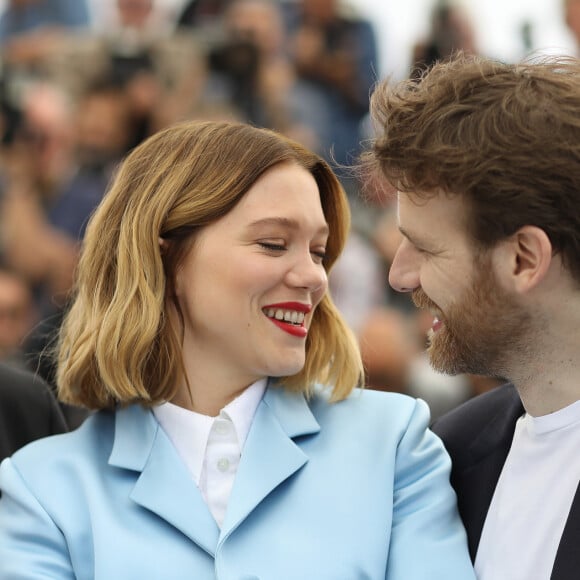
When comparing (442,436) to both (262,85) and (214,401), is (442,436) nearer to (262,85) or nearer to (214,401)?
(214,401)

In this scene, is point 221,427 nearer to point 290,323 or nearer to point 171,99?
point 290,323

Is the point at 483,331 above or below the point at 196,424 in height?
above

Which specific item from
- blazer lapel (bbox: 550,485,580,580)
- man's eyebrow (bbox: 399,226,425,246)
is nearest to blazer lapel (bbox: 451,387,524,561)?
blazer lapel (bbox: 550,485,580,580)

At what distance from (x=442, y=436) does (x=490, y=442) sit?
0.75 ft

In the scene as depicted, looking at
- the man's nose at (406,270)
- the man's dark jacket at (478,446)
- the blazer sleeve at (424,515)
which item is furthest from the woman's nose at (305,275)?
the man's dark jacket at (478,446)

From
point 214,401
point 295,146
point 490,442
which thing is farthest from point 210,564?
point 295,146

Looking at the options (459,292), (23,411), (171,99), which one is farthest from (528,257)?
(171,99)

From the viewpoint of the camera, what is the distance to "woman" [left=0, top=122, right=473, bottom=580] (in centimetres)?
256

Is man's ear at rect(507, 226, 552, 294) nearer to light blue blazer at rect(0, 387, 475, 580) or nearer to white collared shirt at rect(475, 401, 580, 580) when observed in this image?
white collared shirt at rect(475, 401, 580, 580)

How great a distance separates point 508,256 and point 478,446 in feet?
1.70

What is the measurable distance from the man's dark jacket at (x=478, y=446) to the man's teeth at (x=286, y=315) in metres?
0.48

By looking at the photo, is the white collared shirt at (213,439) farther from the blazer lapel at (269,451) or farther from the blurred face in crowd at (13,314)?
the blurred face in crowd at (13,314)

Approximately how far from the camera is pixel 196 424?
279cm

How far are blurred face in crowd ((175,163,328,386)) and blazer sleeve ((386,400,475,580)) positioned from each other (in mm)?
333
